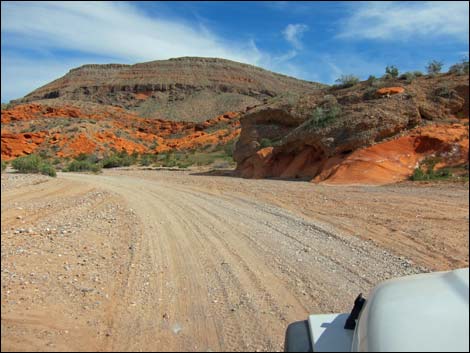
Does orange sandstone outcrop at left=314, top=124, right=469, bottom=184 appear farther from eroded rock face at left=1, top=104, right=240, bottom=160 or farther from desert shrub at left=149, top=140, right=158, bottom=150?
eroded rock face at left=1, top=104, right=240, bottom=160

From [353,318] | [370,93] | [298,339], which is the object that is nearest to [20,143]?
[298,339]

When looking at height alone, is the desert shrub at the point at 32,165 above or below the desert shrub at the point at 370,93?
below

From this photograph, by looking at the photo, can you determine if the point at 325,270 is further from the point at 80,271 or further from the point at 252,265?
the point at 80,271

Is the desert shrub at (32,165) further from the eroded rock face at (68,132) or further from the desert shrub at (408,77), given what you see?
the desert shrub at (408,77)

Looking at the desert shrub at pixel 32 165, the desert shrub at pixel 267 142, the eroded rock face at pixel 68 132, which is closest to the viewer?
the desert shrub at pixel 32 165

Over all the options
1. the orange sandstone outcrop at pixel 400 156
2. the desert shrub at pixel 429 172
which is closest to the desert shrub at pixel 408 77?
the orange sandstone outcrop at pixel 400 156
